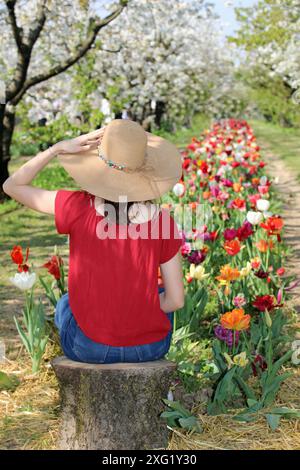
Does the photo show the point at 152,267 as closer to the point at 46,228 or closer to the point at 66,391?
the point at 66,391

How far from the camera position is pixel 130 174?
2613 mm

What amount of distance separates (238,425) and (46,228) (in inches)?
220

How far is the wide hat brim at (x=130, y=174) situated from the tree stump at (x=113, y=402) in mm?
672

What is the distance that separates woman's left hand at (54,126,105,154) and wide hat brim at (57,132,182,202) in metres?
0.02

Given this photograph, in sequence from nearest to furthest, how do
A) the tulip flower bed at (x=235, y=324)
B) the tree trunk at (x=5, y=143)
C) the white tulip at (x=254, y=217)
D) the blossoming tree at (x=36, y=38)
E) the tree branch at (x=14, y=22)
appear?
the tulip flower bed at (x=235, y=324), the white tulip at (x=254, y=217), the tree branch at (x=14, y=22), the blossoming tree at (x=36, y=38), the tree trunk at (x=5, y=143)

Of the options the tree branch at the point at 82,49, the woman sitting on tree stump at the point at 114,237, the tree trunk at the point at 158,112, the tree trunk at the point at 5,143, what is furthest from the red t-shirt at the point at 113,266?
the tree trunk at the point at 158,112

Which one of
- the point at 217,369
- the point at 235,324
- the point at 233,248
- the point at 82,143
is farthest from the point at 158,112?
the point at 82,143

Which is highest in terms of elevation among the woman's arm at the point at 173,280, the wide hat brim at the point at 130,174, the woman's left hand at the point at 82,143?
the woman's left hand at the point at 82,143

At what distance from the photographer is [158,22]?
20.6m

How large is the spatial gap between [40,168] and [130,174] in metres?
0.35

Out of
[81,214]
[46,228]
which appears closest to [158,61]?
[46,228]

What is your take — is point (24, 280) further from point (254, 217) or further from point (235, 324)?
point (254, 217)

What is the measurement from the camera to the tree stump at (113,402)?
2.72 m

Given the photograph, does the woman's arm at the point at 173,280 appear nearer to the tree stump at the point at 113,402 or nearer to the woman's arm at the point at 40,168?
the tree stump at the point at 113,402
